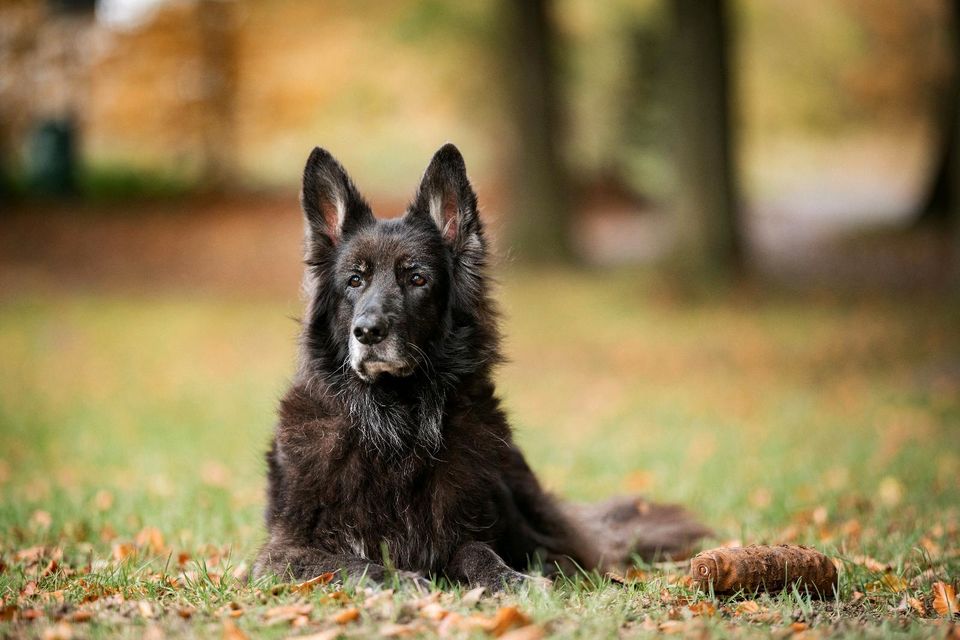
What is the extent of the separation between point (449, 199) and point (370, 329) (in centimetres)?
96

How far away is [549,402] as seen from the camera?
12516mm

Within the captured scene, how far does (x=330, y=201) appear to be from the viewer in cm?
546

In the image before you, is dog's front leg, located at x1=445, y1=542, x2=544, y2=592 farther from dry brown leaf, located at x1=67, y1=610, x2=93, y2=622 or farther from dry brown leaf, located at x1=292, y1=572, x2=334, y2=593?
dry brown leaf, located at x1=67, y1=610, x2=93, y2=622

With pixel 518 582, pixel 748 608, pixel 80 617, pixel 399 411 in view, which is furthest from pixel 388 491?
pixel 748 608

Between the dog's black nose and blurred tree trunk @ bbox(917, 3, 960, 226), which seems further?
blurred tree trunk @ bbox(917, 3, 960, 226)

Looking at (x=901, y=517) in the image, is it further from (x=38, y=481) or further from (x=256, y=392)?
(x=256, y=392)

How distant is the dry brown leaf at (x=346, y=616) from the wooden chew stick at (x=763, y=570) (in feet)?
5.30

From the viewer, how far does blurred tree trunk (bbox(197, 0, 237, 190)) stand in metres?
32.2

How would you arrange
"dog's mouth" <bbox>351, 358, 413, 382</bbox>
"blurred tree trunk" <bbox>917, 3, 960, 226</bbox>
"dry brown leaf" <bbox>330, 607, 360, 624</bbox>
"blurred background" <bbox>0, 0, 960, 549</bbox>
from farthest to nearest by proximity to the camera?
1. "blurred tree trunk" <bbox>917, 3, 960, 226</bbox>
2. "blurred background" <bbox>0, 0, 960, 549</bbox>
3. "dog's mouth" <bbox>351, 358, 413, 382</bbox>
4. "dry brown leaf" <bbox>330, 607, 360, 624</bbox>

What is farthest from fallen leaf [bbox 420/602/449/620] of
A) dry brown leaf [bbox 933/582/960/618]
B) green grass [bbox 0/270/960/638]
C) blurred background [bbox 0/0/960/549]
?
dry brown leaf [bbox 933/582/960/618]

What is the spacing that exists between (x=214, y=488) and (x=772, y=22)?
2893 centimetres

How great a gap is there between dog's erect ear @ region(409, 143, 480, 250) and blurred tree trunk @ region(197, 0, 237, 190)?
2867cm

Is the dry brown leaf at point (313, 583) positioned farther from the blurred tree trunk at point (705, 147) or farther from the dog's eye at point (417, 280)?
the blurred tree trunk at point (705, 147)

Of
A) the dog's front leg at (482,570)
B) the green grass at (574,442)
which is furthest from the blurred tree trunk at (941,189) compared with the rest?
the dog's front leg at (482,570)
